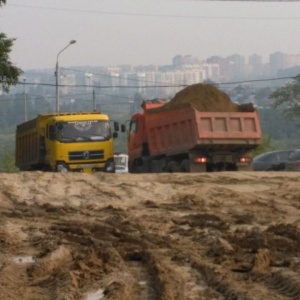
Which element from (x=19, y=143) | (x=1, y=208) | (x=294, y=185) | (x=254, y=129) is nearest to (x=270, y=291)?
(x=1, y=208)

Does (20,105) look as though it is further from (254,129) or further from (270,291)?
(270,291)

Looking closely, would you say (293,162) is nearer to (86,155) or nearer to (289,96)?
(86,155)

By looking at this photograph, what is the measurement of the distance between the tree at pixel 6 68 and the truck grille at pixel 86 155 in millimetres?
3623

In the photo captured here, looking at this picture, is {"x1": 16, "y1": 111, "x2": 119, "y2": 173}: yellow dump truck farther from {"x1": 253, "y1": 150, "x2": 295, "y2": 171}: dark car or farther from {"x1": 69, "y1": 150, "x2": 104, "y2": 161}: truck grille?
{"x1": 253, "y1": 150, "x2": 295, "y2": 171}: dark car

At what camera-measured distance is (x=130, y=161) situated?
42.1m

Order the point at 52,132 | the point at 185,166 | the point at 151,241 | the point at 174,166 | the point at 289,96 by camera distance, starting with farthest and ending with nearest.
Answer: the point at 289,96 → the point at 52,132 → the point at 174,166 → the point at 185,166 → the point at 151,241

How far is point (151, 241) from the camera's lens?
16.0 meters

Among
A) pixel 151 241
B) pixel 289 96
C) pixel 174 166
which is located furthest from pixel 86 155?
pixel 289 96

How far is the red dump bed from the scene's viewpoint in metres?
36.3

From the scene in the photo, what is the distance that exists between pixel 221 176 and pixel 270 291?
2176cm

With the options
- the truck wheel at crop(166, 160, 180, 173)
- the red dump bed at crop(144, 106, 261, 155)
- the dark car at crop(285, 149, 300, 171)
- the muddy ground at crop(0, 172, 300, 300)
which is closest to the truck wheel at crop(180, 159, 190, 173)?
the truck wheel at crop(166, 160, 180, 173)

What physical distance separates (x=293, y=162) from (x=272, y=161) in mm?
1625

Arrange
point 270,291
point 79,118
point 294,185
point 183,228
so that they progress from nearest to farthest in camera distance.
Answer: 1. point 270,291
2. point 183,228
3. point 294,185
4. point 79,118

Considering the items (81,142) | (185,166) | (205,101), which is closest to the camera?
(185,166)
